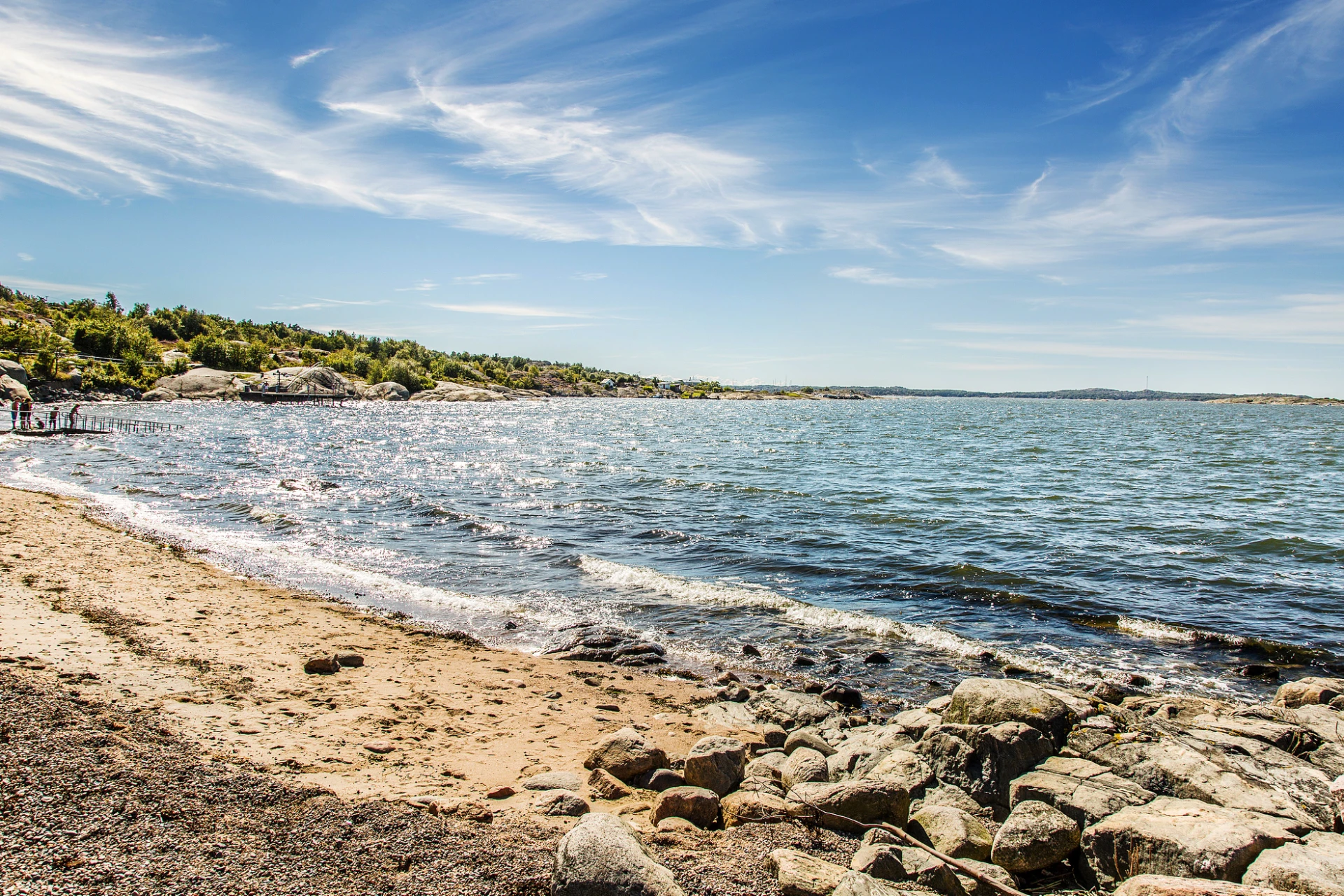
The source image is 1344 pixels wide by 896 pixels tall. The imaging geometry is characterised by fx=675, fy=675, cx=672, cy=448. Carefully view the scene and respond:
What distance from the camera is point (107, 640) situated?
10656mm

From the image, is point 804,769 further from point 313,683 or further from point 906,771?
point 313,683

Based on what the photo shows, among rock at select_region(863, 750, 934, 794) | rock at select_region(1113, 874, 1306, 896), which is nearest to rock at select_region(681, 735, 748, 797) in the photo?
rock at select_region(863, 750, 934, 794)

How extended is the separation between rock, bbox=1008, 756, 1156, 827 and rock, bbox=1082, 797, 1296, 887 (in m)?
0.28

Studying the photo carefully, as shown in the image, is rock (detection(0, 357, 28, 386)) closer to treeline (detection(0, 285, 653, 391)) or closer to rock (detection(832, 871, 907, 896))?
treeline (detection(0, 285, 653, 391))

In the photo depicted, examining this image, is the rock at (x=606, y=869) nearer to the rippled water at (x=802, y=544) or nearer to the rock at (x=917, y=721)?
the rock at (x=917, y=721)

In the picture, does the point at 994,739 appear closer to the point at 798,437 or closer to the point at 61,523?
the point at 61,523

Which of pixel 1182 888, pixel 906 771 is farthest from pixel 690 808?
pixel 1182 888

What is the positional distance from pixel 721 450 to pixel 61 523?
4331 cm

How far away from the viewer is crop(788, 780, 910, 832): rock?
6.81 metres

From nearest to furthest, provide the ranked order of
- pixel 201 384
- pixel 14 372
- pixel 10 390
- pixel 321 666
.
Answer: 1. pixel 321 666
2. pixel 10 390
3. pixel 14 372
4. pixel 201 384

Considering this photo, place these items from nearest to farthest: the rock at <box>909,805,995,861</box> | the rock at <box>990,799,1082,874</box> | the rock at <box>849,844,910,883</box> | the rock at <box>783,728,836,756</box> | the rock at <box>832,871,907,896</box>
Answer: the rock at <box>832,871,907,896</box>
the rock at <box>849,844,910,883</box>
the rock at <box>990,799,1082,874</box>
the rock at <box>909,805,995,861</box>
the rock at <box>783,728,836,756</box>

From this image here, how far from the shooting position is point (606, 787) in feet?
24.9

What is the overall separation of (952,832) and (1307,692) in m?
8.98

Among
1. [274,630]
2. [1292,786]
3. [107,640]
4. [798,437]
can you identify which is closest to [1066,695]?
[1292,786]
